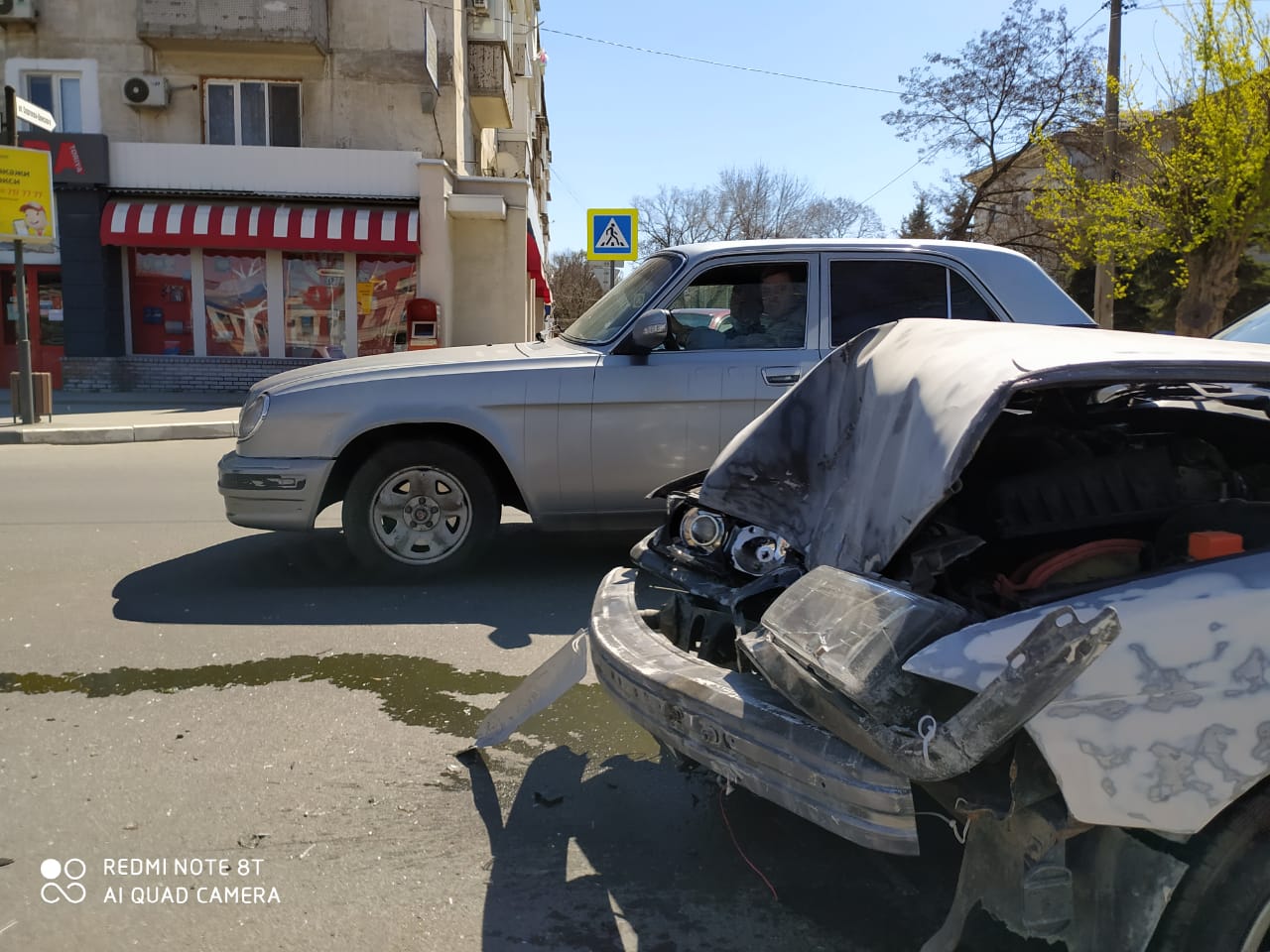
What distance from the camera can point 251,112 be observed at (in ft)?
66.2

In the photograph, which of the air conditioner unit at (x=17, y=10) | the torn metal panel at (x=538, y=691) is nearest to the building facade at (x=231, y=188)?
the air conditioner unit at (x=17, y=10)

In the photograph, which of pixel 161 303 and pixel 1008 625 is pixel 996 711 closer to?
pixel 1008 625

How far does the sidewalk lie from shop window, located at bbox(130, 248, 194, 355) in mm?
1643

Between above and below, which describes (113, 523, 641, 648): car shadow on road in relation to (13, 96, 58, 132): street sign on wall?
below

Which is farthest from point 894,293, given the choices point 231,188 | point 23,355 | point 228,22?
point 228,22

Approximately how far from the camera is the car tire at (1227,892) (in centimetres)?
174

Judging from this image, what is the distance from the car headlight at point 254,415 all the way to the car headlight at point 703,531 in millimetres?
2971

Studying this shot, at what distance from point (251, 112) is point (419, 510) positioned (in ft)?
58.5

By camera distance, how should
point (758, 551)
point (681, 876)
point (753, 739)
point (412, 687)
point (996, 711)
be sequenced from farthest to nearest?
point (412, 687) → point (758, 551) → point (681, 876) → point (753, 739) → point (996, 711)

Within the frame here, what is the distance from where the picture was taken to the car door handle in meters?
5.42

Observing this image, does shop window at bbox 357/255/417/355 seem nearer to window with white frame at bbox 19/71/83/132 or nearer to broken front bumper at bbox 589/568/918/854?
window with white frame at bbox 19/71/83/132

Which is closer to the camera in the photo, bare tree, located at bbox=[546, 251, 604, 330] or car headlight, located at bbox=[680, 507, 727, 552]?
car headlight, located at bbox=[680, 507, 727, 552]

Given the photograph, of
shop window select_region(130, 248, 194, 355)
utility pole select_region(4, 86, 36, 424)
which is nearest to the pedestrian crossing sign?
utility pole select_region(4, 86, 36, 424)

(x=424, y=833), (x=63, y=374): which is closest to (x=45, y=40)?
(x=63, y=374)
